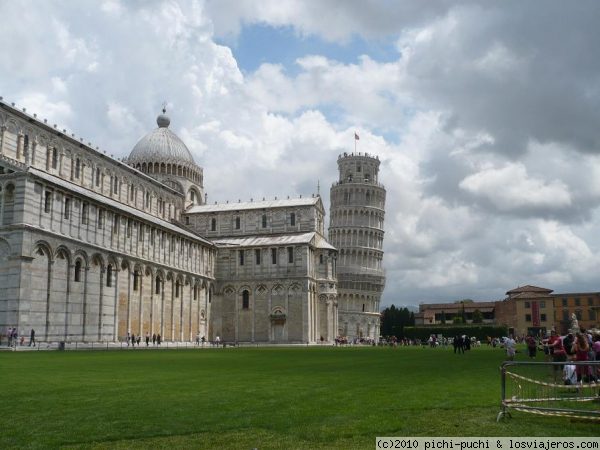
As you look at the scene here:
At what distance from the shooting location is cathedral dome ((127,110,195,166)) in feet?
280

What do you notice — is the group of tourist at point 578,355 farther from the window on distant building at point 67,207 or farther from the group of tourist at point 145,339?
the window on distant building at point 67,207

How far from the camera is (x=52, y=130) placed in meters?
58.9

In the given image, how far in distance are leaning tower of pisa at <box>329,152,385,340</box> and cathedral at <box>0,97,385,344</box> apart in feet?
3.43

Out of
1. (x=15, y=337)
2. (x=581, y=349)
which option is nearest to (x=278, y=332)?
(x=15, y=337)

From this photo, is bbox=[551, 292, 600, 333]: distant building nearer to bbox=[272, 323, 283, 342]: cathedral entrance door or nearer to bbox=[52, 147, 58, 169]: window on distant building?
bbox=[272, 323, 283, 342]: cathedral entrance door

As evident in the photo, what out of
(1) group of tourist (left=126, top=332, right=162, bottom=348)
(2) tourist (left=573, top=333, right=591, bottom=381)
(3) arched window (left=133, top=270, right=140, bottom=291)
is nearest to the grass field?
(2) tourist (left=573, top=333, right=591, bottom=381)

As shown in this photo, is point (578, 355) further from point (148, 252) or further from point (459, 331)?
point (459, 331)

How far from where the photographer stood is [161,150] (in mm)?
86062

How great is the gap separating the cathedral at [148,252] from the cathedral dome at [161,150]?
20 cm

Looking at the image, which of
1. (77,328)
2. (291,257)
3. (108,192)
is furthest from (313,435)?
(291,257)

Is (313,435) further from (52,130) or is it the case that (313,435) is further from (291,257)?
(291,257)

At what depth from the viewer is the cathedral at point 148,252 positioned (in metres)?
45.7

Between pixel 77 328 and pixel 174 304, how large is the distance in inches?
733

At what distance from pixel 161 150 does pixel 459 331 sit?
50818mm
